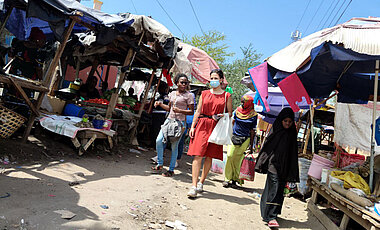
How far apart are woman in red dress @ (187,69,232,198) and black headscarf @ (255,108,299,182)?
0.76m

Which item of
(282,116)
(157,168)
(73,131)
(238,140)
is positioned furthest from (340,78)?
(73,131)

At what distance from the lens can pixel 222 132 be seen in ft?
13.9

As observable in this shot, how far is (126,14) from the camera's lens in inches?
239

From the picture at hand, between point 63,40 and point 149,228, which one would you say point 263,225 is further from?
point 63,40

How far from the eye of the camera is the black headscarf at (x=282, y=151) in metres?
3.84

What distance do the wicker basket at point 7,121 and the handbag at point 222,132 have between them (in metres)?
3.47

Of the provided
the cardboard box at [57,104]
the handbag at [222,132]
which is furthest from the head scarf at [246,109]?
the cardboard box at [57,104]

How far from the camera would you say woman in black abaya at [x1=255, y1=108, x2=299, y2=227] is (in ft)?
12.3

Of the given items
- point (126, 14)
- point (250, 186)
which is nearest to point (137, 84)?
point (126, 14)

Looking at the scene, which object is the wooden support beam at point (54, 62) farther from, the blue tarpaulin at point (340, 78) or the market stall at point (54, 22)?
the blue tarpaulin at point (340, 78)

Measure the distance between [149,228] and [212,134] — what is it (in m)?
1.83

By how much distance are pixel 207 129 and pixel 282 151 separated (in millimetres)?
1223

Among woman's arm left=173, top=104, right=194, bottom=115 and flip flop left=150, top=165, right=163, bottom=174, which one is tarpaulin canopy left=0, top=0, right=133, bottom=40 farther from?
flip flop left=150, top=165, right=163, bottom=174

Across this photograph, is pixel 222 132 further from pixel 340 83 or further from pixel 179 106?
pixel 340 83
